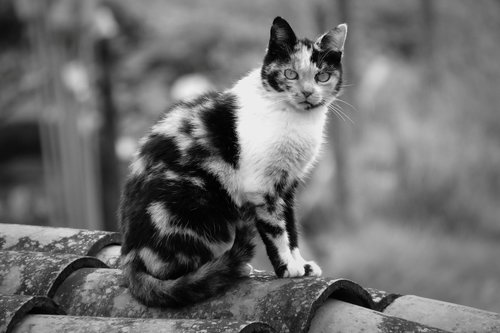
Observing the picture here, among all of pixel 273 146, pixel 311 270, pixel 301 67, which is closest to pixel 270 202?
pixel 273 146

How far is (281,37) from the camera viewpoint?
268 centimetres

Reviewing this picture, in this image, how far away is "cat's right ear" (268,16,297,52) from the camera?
265 centimetres

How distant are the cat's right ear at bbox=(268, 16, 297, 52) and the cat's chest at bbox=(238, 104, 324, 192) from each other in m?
0.27

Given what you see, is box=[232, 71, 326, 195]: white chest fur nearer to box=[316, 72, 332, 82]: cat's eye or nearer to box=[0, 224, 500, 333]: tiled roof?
box=[316, 72, 332, 82]: cat's eye

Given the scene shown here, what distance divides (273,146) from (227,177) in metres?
0.20

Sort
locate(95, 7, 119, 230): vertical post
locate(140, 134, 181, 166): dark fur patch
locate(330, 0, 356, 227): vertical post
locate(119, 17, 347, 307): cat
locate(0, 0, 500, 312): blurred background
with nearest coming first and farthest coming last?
locate(119, 17, 347, 307): cat, locate(140, 134, 181, 166): dark fur patch, locate(0, 0, 500, 312): blurred background, locate(330, 0, 356, 227): vertical post, locate(95, 7, 119, 230): vertical post

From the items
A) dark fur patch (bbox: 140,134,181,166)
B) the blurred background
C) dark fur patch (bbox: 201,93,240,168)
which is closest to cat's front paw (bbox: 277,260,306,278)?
dark fur patch (bbox: 201,93,240,168)

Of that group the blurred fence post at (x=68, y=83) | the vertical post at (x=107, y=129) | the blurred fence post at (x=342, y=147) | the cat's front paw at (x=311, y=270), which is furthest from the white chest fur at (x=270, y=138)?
the vertical post at (x=107, y=129)

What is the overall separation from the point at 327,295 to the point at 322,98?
2.90ft

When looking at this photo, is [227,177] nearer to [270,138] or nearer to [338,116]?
[270,138]

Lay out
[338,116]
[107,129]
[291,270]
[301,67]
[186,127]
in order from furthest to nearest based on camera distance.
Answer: [107,129] → [338,116] → [301,67] → [186,127] → [291,270]

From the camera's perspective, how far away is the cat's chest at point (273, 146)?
2.47m

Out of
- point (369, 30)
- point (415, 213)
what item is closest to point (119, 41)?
point (369, 30)

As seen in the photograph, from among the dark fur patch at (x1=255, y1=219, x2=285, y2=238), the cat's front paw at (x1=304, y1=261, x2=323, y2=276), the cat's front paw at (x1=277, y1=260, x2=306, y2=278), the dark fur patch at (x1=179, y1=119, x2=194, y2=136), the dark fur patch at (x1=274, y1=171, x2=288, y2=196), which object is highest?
the dark fur patch at (x1=179, y1=119, x2=194, y2=136)
